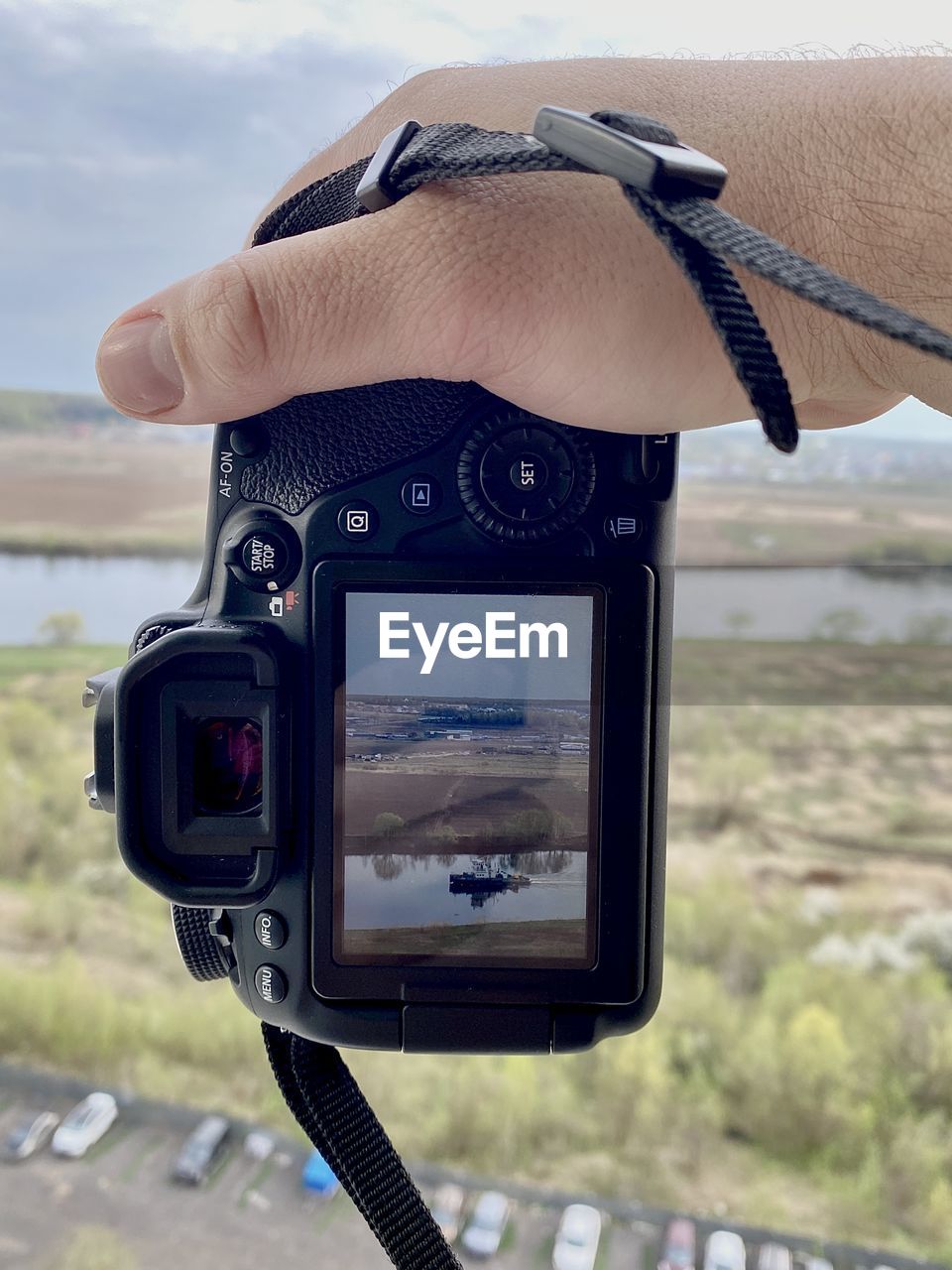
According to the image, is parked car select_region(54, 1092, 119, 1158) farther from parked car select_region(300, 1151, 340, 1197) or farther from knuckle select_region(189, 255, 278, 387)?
knuckle select_region(189, 255, 278, 387)

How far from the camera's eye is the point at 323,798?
0.70m

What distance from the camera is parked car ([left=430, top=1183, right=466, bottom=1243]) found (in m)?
1.22

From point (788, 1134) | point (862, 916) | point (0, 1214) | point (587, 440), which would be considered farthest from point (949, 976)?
point (0, 1214)

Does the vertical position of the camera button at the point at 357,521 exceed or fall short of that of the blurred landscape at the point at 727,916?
it exceeds it

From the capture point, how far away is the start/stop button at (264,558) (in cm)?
71

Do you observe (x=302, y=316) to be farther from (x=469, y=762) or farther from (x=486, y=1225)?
(x=486, y=1225)

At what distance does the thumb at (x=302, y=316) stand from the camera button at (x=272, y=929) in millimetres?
344

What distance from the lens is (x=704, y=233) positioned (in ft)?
1.57

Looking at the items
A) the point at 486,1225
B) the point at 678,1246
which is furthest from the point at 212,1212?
the point at 678,1246

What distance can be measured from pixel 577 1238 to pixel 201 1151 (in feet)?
1.47

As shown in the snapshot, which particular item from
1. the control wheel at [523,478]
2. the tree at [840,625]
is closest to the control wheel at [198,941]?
the control wheel at [523,478]

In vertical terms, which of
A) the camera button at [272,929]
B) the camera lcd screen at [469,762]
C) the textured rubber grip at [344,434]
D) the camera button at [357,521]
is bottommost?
the camera button at [272,929]

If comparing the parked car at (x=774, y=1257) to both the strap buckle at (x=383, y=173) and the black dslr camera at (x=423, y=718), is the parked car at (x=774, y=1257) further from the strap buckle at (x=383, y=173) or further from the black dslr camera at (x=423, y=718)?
the strap buckle at (x=383, y=173)

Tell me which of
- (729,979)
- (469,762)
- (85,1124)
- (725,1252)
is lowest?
(725,1252)
